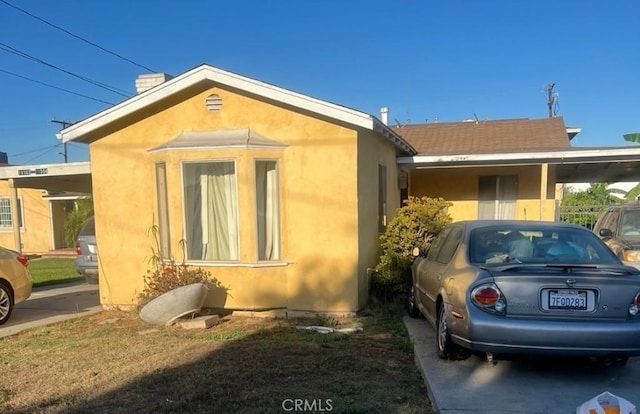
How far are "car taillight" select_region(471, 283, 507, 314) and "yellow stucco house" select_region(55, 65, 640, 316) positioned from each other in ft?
10.5

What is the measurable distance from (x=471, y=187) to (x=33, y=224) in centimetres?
2016

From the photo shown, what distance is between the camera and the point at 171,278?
737 cm

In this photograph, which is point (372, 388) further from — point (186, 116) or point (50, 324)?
point (50, 324)

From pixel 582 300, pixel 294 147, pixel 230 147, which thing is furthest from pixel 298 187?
pixel 582 300

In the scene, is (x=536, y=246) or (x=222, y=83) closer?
(x=536, y=246)

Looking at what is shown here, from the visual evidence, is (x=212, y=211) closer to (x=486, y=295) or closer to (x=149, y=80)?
(x=149, y=80)

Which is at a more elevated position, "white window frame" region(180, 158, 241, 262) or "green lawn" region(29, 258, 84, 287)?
"white window frame" region(180, 158, 241, 262)

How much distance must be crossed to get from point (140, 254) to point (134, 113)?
A: 8.11ft

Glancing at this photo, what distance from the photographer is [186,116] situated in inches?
303

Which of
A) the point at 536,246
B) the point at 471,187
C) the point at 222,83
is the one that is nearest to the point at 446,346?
the point at 536,246

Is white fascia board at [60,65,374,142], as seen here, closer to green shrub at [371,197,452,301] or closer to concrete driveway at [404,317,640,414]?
green shrub at [371,197,452,301]

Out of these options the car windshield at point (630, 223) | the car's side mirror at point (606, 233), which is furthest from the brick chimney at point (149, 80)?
the car windshield at point (630, 223)

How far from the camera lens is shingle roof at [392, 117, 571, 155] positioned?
41.1 ft

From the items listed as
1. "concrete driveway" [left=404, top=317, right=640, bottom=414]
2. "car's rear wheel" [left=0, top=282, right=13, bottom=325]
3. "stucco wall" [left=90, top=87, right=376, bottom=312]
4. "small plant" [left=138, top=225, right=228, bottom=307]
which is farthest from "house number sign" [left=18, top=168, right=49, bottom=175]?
"concrete driveway" [left=404, top=317, right=640, bottom=414]
